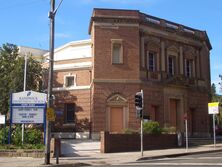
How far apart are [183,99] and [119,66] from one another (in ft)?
27.0

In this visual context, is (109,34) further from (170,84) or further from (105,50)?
(170,84)

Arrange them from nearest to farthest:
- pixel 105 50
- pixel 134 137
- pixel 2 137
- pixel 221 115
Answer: pixel 2 137 < pixel 134 137 < pixel 105 50 < pixel 221 115

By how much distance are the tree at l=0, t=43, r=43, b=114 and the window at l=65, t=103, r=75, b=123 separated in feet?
11.6

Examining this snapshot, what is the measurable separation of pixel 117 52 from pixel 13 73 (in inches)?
377

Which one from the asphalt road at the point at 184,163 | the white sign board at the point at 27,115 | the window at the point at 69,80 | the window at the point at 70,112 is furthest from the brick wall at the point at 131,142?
the window at the point at 69,80

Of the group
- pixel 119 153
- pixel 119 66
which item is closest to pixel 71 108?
pixel 119 66

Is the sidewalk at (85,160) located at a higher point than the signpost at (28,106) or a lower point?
lower

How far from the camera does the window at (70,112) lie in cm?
3941

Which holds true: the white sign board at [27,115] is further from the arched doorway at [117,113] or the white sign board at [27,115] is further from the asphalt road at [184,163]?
the arched doorway at [117,113]

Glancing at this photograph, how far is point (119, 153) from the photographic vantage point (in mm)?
27375

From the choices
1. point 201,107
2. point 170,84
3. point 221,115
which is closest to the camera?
point 170,84

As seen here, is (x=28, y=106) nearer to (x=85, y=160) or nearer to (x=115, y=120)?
(x=85, y=160)

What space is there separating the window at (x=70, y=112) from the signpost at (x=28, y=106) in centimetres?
1315

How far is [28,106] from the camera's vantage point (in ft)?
86.1
